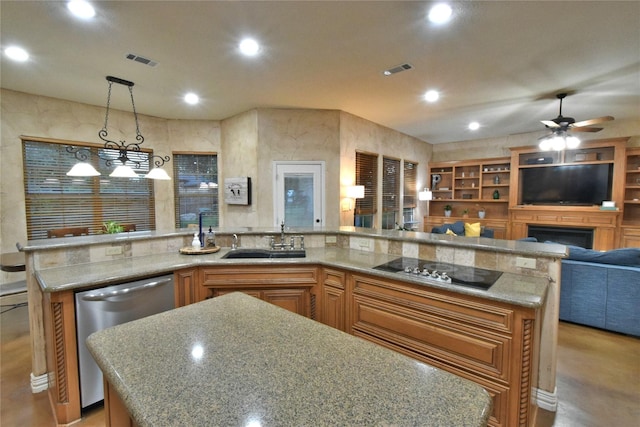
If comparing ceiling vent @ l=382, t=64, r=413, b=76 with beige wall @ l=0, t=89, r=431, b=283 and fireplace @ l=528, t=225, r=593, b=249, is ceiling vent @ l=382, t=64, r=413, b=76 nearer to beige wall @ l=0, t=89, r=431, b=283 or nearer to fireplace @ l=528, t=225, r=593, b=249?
beige wall @ l=0, t=89, r=431, b=283

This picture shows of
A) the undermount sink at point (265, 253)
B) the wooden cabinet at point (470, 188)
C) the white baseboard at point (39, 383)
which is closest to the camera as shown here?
the white baseboard at point (39, 383)

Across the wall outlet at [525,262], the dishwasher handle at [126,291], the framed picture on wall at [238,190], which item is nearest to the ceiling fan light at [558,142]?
the wall outlet at [525,262]

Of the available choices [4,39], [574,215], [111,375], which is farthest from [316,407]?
[574,215]

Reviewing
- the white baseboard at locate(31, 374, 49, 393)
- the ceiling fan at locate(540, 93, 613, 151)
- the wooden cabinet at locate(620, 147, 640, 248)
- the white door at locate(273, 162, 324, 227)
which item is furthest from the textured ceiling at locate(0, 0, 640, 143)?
the white baseboard at locate(31, 374, 49, 393)

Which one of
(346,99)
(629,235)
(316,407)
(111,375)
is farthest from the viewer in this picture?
(629,235)

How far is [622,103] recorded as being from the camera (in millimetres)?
4625

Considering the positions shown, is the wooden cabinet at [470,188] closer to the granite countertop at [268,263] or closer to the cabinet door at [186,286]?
the granite countertop at [268,263]

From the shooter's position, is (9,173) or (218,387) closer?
(218,387)

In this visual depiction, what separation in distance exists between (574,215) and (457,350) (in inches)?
240

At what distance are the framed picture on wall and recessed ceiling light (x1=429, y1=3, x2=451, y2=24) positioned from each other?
3.55 meters

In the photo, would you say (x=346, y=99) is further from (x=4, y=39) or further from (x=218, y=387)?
(x=218, y=387)

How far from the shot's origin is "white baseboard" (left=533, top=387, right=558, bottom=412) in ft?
6.61

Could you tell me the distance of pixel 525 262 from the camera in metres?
2.02

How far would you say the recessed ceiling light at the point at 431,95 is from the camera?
4.09 meters
